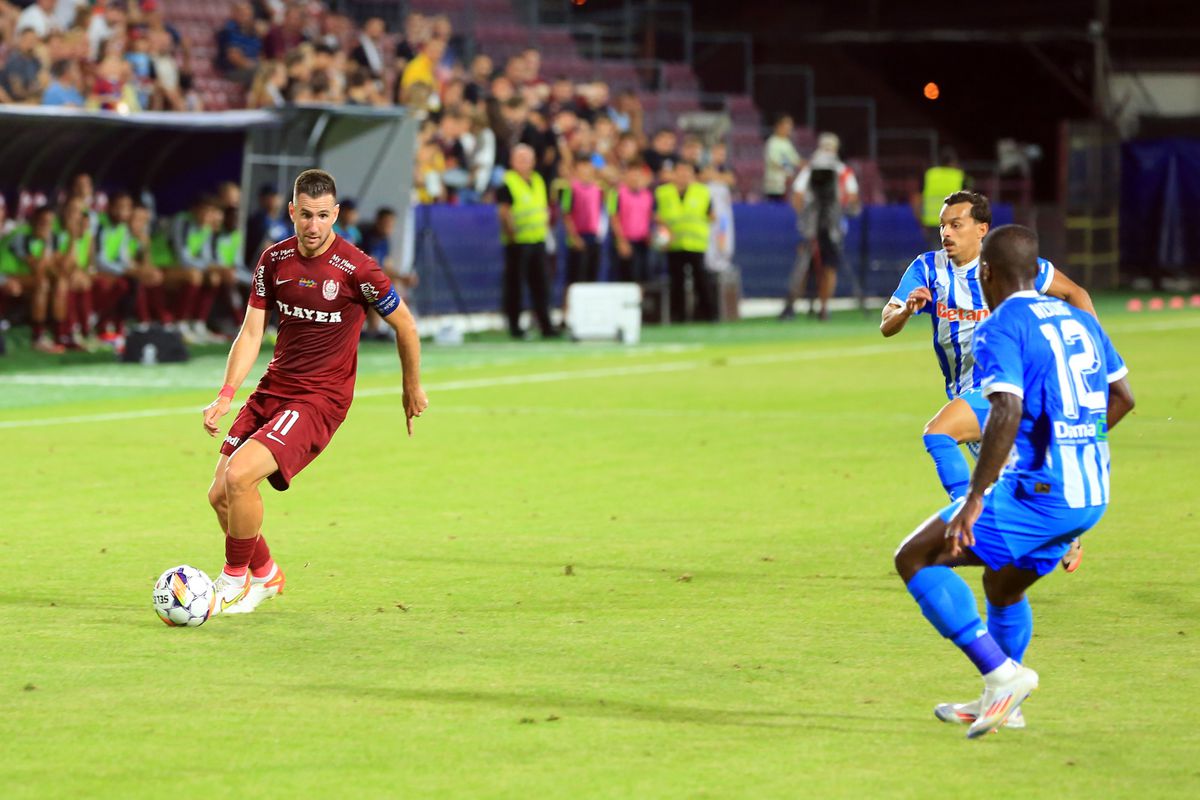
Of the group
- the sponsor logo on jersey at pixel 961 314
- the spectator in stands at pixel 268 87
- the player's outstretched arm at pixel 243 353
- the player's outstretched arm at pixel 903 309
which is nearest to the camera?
the player's outstretched arm at pixel 243 353

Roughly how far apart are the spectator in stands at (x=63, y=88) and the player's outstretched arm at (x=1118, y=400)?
56.9ft

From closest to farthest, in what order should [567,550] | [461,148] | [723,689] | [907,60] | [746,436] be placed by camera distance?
[723,689]
[567,550]
[746,436]
[461,148]
[907,60]

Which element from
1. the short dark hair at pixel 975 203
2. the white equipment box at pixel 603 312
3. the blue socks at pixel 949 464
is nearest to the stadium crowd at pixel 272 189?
the white equipment box at pixel 603 312

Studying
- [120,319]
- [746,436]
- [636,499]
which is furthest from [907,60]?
[636,499]

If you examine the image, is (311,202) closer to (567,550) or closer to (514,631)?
(514,631)

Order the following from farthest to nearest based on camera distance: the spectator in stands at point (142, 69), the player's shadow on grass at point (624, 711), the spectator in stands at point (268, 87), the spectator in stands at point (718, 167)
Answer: the spectator in stands at point (718, 167)
the spectator in stands at point (268, 87)
the spectator in stands at point (142, 69)
the player's shadow on grass at point (624, 711)

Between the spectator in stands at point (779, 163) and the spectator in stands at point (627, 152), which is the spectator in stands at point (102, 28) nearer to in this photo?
the spectator in stands at point (627, 152)

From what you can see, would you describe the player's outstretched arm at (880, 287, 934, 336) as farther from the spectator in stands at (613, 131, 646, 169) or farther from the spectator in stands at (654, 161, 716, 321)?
the spectator in stands at (613, 131, 646, 169)

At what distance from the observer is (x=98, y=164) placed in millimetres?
23156

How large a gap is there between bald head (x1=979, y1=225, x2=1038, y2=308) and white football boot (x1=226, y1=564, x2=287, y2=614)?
11.8 feet

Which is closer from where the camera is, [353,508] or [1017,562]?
[1017,562]

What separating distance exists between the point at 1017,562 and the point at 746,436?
8.90m

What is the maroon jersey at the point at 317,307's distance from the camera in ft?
27.6

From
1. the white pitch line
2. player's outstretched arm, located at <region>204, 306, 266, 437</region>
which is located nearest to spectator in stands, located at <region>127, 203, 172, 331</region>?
the white pitch line
